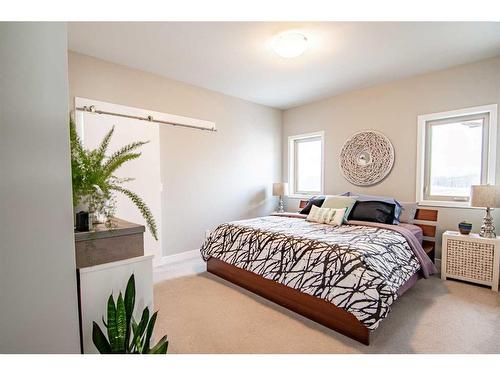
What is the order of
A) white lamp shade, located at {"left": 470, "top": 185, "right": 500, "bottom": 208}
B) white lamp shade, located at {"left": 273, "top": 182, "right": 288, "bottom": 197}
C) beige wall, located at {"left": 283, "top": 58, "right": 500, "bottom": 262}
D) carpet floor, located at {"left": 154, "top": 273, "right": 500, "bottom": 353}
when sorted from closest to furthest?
carpet floor, located at {"left": 154, "top": 273, "right": 500, "bottom": 353} < white lamp shade, located at {"left": 470, "top": 185, "right": 500, "bottom": 208} < beige wall, located at {"left": 283, "top": 58, "right": 500, "bottom": 262} < white lamp shade, located at {"left": 273, "top": 182, "right": 288, "bottom": 197}

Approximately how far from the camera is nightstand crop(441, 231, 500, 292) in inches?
96.8

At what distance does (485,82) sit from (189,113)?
3.65m

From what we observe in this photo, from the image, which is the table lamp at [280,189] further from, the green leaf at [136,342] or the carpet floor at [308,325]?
the green leaf at [136,342]

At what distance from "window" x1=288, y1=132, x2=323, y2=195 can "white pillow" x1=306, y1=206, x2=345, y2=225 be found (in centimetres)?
129

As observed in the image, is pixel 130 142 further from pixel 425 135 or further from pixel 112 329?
pixel 425 135

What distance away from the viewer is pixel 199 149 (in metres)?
3.69

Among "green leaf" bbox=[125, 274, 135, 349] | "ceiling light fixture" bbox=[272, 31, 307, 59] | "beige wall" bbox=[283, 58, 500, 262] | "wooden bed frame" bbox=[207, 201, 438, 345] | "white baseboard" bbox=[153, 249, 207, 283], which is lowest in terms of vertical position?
"white baseboard" bbox=[153, 249, 207, 283]

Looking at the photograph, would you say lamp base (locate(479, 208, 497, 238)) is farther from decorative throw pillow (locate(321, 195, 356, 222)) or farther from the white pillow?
the white pillow

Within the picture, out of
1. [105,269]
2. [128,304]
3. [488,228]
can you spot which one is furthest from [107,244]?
[488,228]

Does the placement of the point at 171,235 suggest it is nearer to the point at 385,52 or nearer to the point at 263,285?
the point at 263,285

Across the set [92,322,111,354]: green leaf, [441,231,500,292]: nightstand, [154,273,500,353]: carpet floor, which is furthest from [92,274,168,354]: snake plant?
[441,231,500,292]: nightstand

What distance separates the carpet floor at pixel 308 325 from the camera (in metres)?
1.65
